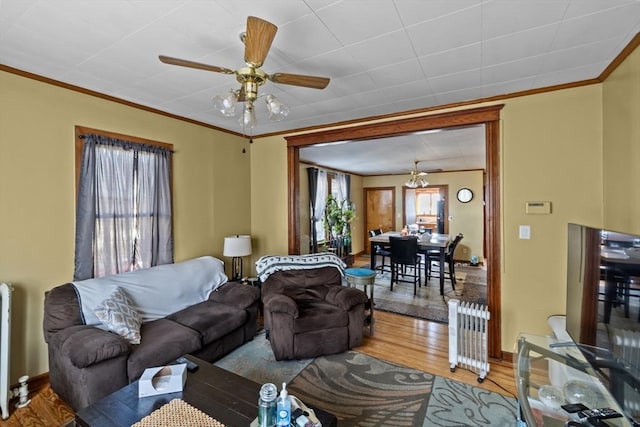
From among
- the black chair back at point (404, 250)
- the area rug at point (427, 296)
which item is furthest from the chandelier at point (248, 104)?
the black chair back at point (404, 250)

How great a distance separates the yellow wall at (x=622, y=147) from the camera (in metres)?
1.86

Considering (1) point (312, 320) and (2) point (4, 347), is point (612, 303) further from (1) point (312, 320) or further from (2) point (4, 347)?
(2) point (4, 347)

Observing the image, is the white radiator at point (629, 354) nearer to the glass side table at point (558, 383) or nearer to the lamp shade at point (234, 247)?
the glass side table at point (558, 383)

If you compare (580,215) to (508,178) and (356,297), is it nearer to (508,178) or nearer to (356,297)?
(508,178)

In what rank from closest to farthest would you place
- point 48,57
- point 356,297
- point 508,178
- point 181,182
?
point 48,57 → point 508,178 → point 356,297 → point 181,182

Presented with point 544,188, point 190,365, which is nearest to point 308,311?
point 190,365

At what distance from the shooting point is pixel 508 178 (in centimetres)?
276

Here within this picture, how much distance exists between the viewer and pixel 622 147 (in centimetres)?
206

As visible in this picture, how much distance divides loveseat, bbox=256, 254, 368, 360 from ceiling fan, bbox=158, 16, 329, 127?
1.88 meters

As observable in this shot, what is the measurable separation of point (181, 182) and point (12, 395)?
2.28 meters

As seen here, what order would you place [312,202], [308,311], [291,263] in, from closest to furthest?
[308,311] → [291,263] → [312,202]

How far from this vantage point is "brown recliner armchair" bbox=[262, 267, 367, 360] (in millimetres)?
2752

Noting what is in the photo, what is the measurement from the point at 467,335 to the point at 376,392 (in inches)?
40.2

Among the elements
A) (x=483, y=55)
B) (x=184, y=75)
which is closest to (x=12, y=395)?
(x=184, y=75)
